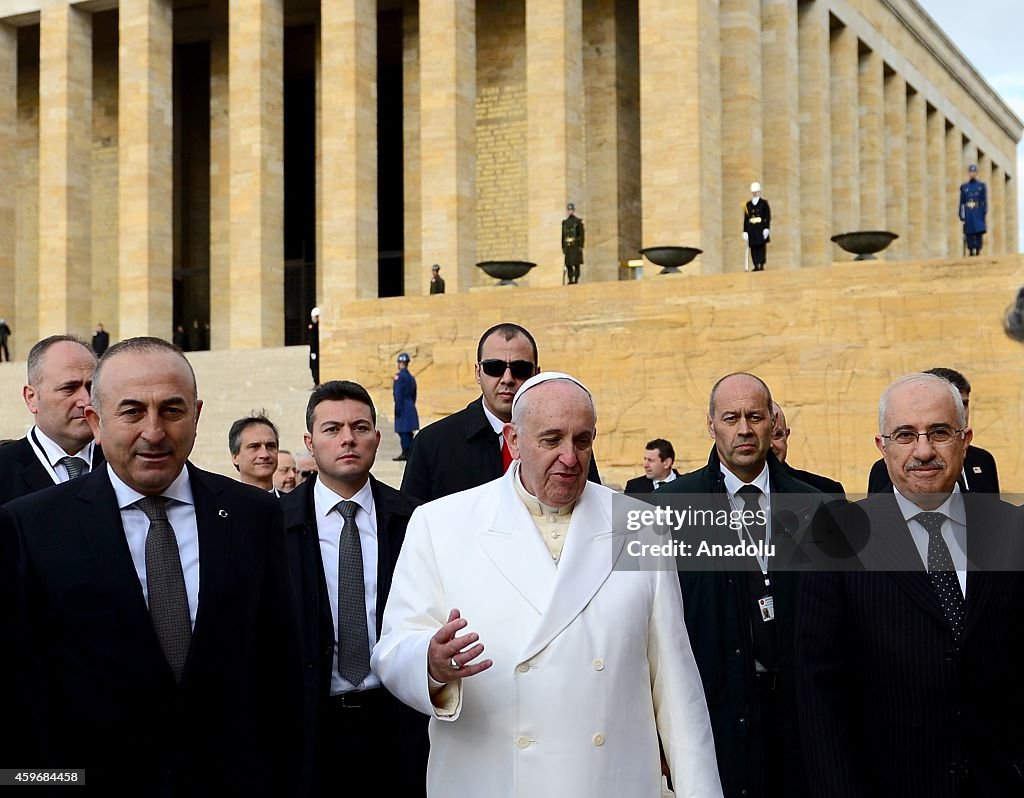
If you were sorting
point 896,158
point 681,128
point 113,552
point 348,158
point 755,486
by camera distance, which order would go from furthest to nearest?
point 896,158, point 348,158, point 681,128, point 755,486, point 113,552

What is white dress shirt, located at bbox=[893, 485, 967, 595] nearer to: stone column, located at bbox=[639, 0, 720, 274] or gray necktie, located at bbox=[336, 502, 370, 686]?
gray necktie, located at bbox=[336, 502, 370, 686]

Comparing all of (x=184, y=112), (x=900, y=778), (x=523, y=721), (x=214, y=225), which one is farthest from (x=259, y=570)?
(x=184, y=112)

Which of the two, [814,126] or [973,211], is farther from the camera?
[814,126]

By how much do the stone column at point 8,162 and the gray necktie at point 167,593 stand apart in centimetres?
3185

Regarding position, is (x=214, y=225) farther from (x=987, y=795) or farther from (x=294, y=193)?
(x=987, y=795)

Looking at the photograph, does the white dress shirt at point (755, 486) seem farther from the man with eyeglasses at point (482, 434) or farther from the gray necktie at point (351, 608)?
the gray necktie at point (351, 608)

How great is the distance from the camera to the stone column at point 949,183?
136ft

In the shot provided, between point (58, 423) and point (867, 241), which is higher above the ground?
point (867, 241)

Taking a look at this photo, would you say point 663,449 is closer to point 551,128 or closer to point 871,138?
point 551,128

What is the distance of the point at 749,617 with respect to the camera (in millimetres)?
4586

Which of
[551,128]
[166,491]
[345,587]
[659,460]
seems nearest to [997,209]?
[551,128]

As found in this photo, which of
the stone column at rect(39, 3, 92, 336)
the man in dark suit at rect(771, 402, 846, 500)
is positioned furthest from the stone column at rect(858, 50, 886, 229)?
the man in dark suit at rect(771, 402, 846, 500)

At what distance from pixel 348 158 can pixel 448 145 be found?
7.41ft

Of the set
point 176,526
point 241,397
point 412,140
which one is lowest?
point 176,526
